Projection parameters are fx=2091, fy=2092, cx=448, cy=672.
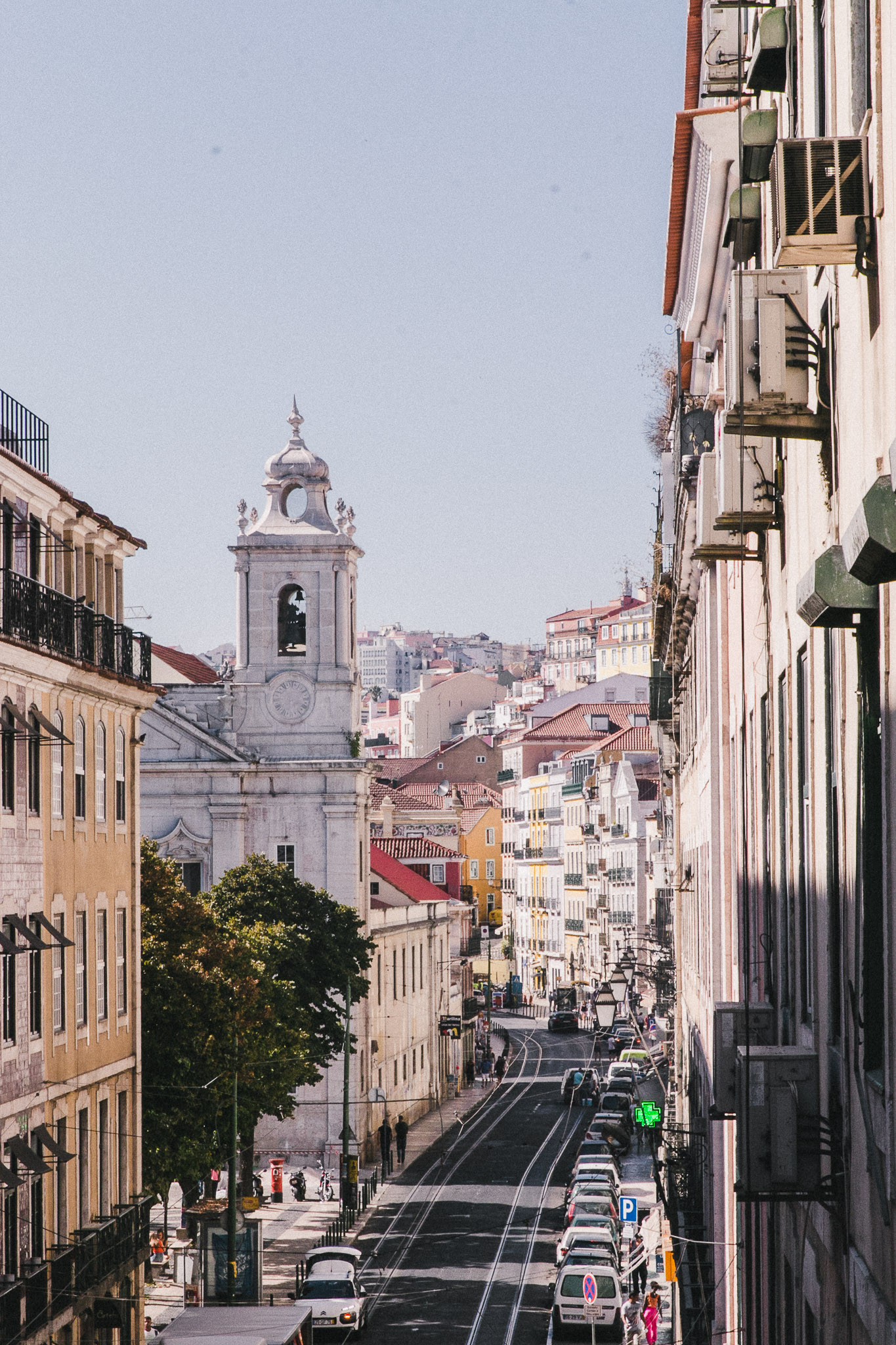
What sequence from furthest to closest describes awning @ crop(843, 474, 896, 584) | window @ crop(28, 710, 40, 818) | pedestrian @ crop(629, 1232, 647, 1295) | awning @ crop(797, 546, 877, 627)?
pedestrian @ crop(629, 1232, 647, 1295) → window @ crop(28, 710, 40, 818) → awning @ crop(797, 546, 877, 627) → awning @ crop(843, 474, 896, 584)

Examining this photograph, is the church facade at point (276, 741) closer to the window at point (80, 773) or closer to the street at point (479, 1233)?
the street at point (479, 1233)

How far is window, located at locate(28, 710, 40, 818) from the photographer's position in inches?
1109

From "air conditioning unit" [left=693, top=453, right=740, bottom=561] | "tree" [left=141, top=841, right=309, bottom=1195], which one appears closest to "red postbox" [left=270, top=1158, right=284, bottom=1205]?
"tree" [left=141, top=841, right=309, bottom=1195]

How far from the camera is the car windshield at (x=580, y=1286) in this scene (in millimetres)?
37406

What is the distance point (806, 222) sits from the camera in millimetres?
8500

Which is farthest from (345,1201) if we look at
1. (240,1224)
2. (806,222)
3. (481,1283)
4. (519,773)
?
(519,773)

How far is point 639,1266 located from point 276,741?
102 feet

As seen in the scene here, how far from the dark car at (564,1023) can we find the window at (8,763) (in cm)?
8148

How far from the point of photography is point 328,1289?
125 feet

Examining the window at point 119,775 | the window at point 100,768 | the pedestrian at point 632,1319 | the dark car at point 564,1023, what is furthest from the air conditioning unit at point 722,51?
the dark car at point 564,1023

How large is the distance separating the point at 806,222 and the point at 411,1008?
2809 inches

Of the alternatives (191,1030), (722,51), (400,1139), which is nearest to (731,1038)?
(722,51)

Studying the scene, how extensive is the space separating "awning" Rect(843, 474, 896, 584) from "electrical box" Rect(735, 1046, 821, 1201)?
358 cm

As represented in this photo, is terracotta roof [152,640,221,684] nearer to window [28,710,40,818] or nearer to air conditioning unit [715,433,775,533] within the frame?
window [28,710,40,818]
